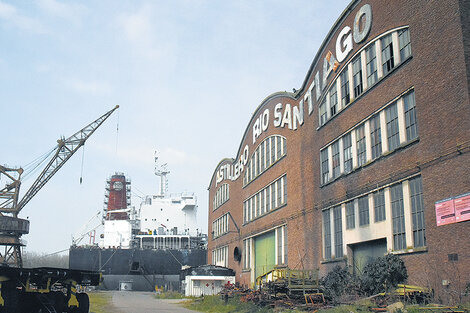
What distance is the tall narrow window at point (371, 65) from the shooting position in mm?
22141

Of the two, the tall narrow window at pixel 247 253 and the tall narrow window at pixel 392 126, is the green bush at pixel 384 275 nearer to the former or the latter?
the tall narrow window at pixel 392 126

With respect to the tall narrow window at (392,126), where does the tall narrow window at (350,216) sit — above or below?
below

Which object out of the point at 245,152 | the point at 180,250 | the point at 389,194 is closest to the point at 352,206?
the point at 389,194

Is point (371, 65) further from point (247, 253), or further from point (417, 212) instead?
point (247, 253)

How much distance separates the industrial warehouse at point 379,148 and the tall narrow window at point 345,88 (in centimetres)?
5

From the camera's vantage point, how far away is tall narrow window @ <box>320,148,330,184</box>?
89.7 ft

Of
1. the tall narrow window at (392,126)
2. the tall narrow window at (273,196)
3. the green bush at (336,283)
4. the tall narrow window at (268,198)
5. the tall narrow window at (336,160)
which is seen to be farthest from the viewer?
the tall narrow window at (268,198)

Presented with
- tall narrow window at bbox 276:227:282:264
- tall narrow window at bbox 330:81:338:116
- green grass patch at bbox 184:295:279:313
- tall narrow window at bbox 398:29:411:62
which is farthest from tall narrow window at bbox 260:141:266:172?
tall narrow window at bbox 398:29:411:62

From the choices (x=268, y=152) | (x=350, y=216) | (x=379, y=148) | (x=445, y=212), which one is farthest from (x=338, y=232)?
(x=268, y=152)

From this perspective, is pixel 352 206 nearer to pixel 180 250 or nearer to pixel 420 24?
pixel 420 24

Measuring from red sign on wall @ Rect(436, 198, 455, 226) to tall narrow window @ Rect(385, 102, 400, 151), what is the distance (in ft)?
12.3

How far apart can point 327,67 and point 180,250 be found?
46.6 metres

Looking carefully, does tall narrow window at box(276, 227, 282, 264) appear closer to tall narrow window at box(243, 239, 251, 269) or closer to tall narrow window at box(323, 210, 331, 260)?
tall narrow window at box(243, 239, 251, 269)

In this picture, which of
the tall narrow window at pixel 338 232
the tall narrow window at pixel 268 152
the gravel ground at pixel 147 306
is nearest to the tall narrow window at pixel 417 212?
the tall narrow window at pixel 338 232
